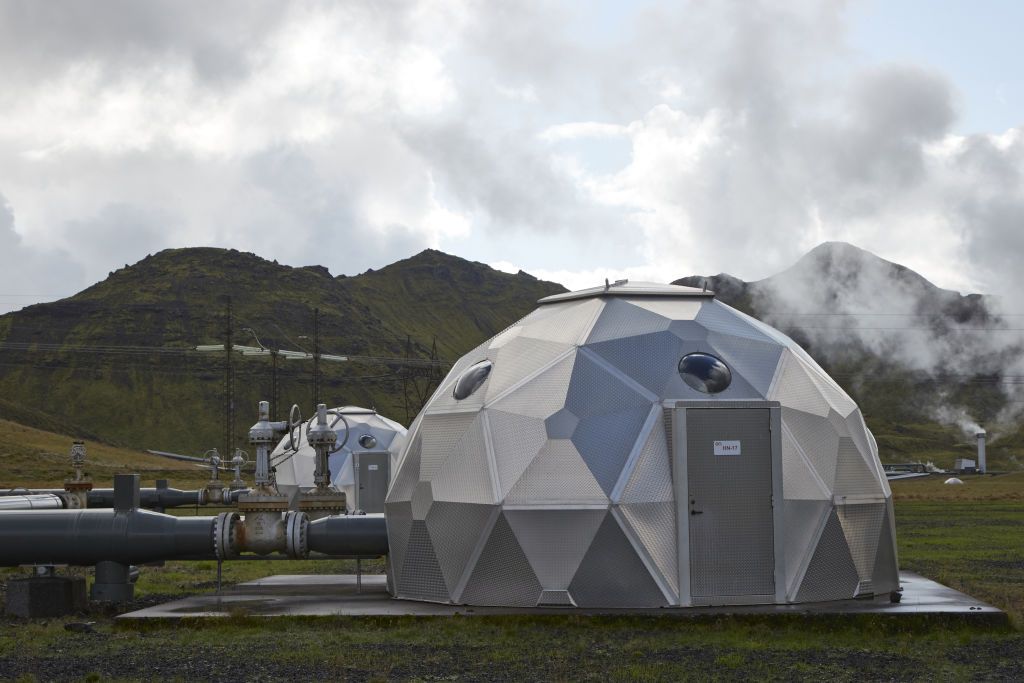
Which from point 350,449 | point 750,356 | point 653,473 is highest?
point 750,356

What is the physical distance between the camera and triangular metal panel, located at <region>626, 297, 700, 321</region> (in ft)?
57.4

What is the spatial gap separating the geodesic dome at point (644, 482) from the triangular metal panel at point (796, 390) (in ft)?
0.10

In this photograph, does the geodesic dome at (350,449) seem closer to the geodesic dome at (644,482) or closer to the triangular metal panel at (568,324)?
the triangular metal panel at (568,324)

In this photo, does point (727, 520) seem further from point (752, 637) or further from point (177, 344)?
point (177, 344)

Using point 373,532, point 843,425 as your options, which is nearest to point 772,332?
point 843,425

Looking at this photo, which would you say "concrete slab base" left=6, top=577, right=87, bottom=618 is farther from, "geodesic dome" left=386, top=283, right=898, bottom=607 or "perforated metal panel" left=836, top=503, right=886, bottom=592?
"perforated metal panel" left=836, top=503, right=886, bottom=592

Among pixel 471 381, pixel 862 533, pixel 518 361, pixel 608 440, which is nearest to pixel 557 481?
pixel 608 440

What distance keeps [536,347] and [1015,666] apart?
758 centimetres

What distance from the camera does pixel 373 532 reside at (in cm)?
1766

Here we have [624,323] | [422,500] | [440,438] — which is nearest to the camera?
[422,500]

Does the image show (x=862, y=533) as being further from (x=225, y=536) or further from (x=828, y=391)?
(x=225, y=536)

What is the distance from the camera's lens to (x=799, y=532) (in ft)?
52.0

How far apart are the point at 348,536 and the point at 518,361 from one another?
3408mm

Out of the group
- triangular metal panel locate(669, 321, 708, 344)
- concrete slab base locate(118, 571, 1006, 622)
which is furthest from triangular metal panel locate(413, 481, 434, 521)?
triangular metal panel locate(669, 321, 708, 344)
